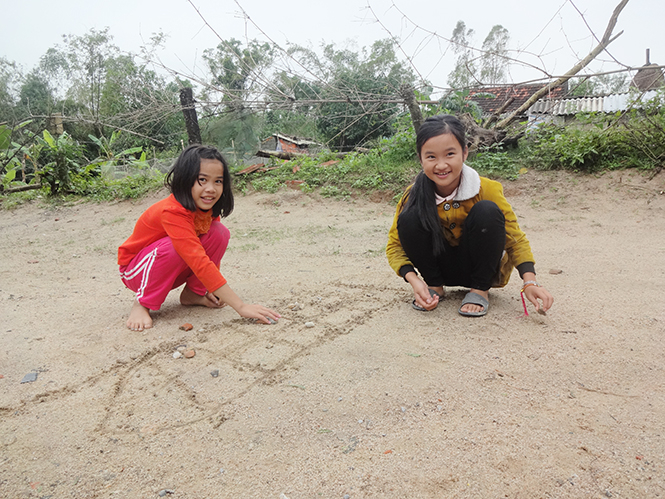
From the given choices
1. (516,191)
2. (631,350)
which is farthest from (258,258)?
(516,191)

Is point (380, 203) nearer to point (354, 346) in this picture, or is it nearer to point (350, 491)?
point (354, 346)

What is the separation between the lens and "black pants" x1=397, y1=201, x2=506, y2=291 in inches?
78.8

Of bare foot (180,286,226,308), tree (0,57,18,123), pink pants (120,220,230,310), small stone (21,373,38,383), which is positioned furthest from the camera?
tree (0,57,18,123)

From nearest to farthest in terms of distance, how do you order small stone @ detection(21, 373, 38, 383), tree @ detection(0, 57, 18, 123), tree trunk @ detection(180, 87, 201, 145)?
small stone @ detection(21, 373, 38, 383)
tree trunk @ detection(180, 87, 201, 145)
tree @ detection(0, 57, 18, 123)

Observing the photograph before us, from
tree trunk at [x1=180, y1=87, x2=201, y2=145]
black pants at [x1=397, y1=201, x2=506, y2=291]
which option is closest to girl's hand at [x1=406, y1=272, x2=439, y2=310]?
black pants at [x1=397, y1=201, x2=506, y2=291]

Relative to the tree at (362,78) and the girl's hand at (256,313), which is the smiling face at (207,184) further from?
the tree at (362,78)

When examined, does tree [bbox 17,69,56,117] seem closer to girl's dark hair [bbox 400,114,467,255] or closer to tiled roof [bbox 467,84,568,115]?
tiled roof [bbox 467,84,568,115]

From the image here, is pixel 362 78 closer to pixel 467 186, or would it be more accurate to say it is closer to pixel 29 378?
A: pixel 467 186

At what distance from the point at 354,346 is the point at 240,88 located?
12.3ft

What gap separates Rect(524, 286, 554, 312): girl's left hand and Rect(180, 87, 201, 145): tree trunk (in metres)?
4.56

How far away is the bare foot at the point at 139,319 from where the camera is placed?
2230mm

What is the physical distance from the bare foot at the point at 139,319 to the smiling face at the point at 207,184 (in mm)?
655

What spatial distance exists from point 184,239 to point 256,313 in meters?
0.51

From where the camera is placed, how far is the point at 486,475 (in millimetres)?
1122
